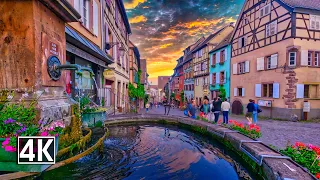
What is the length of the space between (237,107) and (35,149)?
2262cm

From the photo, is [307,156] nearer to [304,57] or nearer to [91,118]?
[91,118]

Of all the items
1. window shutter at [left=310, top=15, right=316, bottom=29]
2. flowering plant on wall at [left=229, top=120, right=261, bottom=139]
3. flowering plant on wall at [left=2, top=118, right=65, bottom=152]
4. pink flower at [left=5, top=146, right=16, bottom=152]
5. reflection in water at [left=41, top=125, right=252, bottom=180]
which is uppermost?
window shutter at [left=310, top=15, right=316, bottom=29]

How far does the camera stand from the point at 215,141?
6.04 meters

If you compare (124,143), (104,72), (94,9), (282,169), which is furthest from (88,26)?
(282,169)

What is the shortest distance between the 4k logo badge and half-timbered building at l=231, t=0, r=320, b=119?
1763 cm

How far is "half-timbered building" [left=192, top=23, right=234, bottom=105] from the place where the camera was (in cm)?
2944

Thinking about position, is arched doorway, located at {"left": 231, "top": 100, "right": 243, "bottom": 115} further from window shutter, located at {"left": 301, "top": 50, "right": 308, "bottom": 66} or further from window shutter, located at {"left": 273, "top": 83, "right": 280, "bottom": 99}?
window shutter, located at {"left": 301, "top": 50, "right": 308, "bottom": 66}

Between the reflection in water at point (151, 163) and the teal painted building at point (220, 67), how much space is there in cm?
2049

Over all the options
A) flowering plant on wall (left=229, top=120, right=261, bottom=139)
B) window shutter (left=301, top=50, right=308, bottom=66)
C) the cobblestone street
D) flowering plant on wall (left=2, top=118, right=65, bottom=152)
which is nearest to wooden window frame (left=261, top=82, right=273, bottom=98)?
window shutter (left=301, top=50, right=308, bottom=66)

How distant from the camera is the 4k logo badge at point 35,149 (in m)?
1.70

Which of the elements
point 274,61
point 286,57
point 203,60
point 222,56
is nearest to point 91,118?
point 286,57

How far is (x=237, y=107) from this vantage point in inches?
864

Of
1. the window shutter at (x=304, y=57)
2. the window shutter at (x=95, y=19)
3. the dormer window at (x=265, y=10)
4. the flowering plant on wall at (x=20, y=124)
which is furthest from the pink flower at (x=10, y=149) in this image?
the dormer window at (x=265, y=10)

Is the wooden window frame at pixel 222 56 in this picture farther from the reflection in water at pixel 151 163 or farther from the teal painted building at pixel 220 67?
the reflection in water at pixel 151 163
